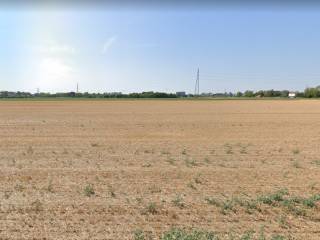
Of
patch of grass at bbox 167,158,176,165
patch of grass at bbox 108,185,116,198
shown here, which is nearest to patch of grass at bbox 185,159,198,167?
patch of grass at bbox 167,158,176,165

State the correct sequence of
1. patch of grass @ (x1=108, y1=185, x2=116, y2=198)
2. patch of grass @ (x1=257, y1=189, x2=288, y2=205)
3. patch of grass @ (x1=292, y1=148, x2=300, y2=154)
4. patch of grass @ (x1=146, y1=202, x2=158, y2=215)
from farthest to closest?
patch of grass @ (x1=292, y1=148, x2=300, y2=154)
patch of grass @ (x1=108, y1=185, x2=116, y2=198)
patch of grass @ (x1=257, y1=189, x2=288, y2=205)
patch of grass @ (x1=146, y1=202, x2=158, y2=215)

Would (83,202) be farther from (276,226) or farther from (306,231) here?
(306,231)

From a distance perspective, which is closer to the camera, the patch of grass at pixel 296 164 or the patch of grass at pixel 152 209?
the patch of grass at pixel 152 209

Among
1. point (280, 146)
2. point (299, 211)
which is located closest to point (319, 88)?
point (280, 146)

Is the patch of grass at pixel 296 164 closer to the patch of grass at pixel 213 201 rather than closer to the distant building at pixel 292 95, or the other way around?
the patch of grass at pixel 213 201

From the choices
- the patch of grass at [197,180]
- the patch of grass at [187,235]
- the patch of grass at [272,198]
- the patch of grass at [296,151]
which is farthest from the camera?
the patch of grass at [296,151]

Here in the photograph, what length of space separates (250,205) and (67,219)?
3.02 metres

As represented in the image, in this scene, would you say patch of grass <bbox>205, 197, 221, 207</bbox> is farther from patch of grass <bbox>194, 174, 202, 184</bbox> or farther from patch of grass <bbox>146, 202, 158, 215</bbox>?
patch of grass <bbox>194, 174, 202, 184</bbox>

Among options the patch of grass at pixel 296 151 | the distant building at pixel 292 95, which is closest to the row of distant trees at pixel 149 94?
the distant building at pixel 292 95

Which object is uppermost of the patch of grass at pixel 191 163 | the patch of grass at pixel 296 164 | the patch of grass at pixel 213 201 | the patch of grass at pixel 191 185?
the patch of grass at pixel 213 201

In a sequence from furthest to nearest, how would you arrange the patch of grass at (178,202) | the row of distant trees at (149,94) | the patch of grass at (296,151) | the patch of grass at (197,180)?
the row of distant trees at (149,94), the patch of grass at (296,151), the patch of grass at (197,180), the patch of grass at (178,202)

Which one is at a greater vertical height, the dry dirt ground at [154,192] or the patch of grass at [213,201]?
the patch of grass at [213,201]

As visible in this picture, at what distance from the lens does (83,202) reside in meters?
5.95

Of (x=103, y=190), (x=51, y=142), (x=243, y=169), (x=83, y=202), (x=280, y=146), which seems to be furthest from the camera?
(x=51, y=142)
